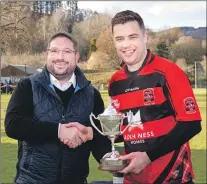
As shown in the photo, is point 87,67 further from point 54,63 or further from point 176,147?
point 176,147

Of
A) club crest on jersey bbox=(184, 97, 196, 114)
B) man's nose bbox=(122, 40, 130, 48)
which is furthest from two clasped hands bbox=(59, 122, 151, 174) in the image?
club crest on jersey bbox=(184, 97, 196, 114)

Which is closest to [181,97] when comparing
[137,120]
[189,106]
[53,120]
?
[189,106]

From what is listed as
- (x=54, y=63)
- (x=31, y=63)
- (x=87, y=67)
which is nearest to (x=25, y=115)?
(x=54, y=63)

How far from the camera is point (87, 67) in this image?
3201 mm

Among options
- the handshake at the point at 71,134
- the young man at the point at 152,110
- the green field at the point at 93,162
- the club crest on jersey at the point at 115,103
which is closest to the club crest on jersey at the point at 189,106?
the young man at the point at 152,110

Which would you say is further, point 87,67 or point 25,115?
point 87,67

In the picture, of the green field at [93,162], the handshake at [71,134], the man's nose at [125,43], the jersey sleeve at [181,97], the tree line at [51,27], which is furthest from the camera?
the green field at [93,162]

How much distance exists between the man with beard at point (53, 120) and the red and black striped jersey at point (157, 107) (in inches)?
14.0

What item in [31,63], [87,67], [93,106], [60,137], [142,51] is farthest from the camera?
[31,63]

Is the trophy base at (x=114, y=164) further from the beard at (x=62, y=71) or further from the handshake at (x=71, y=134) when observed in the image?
the beard at (x=62, y=71)

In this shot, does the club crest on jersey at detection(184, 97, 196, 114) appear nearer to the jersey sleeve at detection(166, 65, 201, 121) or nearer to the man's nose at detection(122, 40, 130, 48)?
the jersey sleeve at detection(166, 65, 201, 121)

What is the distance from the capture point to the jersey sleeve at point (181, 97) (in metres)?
1.51

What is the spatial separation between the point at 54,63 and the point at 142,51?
468 millimetres

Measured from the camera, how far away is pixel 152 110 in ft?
5.18
